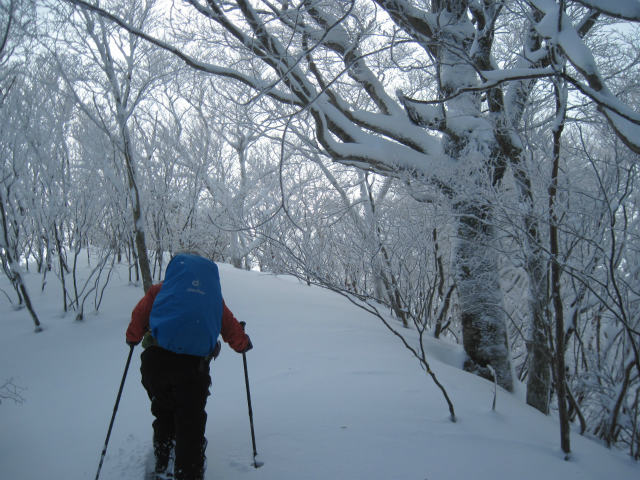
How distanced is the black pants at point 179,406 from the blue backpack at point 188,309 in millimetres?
109

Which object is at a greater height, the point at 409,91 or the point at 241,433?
the point at 409,91

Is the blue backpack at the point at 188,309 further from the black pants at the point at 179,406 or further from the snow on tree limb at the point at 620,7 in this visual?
the snow on tree limb at the point at 620,7

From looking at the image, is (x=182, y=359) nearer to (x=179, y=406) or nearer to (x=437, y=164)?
(x=179, y=406)

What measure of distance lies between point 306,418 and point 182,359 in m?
1.13

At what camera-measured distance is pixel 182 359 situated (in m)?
2.32

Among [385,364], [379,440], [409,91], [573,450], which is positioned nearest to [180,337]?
[379,440]

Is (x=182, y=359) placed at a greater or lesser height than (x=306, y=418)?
greater

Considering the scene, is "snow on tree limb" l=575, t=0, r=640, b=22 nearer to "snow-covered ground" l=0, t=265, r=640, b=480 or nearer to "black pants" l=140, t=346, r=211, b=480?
"snow-covered ground" l=0, t=265, r=640, b=480

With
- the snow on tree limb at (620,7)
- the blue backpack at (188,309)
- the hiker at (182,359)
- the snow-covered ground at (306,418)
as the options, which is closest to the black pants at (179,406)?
the hiker at (182,359)

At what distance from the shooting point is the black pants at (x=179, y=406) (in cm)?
220

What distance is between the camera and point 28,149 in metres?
5.99

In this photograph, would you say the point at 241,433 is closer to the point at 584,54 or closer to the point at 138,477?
the point at 138,477

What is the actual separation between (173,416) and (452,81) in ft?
15.4

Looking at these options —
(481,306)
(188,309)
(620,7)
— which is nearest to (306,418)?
(188,309)
